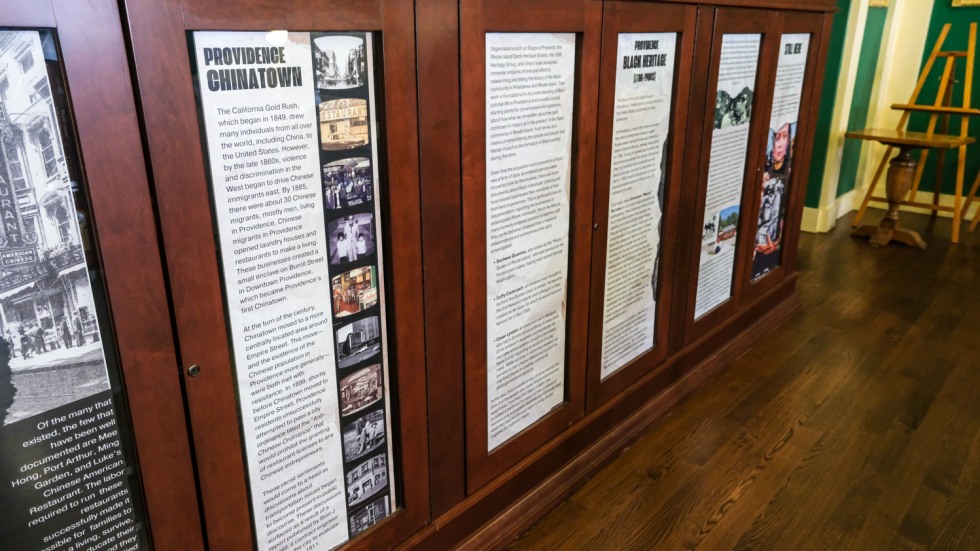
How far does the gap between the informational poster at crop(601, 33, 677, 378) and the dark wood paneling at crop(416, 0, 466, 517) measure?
26.3 inches

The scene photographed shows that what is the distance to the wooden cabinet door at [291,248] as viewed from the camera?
111 centimetres

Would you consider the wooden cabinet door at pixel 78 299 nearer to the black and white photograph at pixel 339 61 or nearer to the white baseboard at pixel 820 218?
the black and white photograph at pixel 339 61

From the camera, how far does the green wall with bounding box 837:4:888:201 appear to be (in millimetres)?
4887

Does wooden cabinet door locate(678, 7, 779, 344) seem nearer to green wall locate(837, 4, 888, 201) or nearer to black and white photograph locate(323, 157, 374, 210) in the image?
black and white photograph locate(323, 157, 374, 210)

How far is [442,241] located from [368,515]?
66cm

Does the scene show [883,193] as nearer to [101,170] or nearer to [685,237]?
[685,237]

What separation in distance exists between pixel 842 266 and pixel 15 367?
438cm

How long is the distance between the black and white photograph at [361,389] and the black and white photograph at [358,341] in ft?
0.10

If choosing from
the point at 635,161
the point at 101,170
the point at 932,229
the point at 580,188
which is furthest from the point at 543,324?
the point at 932,229

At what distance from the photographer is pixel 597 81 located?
6.19ft

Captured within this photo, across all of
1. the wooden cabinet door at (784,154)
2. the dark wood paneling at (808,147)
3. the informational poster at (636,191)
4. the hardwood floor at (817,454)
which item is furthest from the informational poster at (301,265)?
the dark wood paneling at (808,147)

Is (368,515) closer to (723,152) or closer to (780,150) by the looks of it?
(723,152)

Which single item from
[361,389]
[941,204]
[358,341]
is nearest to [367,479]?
[361,389]

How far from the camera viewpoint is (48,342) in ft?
3.38
